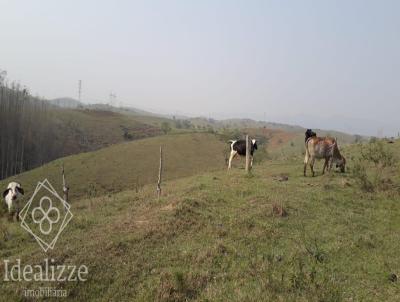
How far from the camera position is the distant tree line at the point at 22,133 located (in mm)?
44531

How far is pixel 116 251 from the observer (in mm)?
8352

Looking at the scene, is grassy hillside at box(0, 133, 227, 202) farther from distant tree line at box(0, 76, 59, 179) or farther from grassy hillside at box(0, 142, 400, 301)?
grassy hillside at box(0, 142, 400, 301)

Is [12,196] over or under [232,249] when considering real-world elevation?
under

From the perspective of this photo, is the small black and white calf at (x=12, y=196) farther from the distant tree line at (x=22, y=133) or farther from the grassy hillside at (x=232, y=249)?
the distant tree line at (x=22, y=133)

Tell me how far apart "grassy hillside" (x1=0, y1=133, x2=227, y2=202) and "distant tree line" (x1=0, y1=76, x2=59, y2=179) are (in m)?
10.3

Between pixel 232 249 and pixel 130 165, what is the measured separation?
28570mm

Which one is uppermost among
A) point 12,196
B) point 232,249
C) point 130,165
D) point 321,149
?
point 321,149

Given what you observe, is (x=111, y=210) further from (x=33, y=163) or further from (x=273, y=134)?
(x=273, y=134)

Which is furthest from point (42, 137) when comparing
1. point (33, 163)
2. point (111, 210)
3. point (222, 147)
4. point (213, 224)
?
point (213, 224)

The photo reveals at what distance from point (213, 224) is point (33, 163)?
149 ft

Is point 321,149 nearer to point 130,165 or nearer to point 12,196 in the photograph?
point 12,196

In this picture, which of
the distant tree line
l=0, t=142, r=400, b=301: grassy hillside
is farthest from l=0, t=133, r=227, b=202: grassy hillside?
l=0, t=142, r=400, b=301: grassy hillside

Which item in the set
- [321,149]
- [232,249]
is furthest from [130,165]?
[232,249]

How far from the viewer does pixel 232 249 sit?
880 cm
